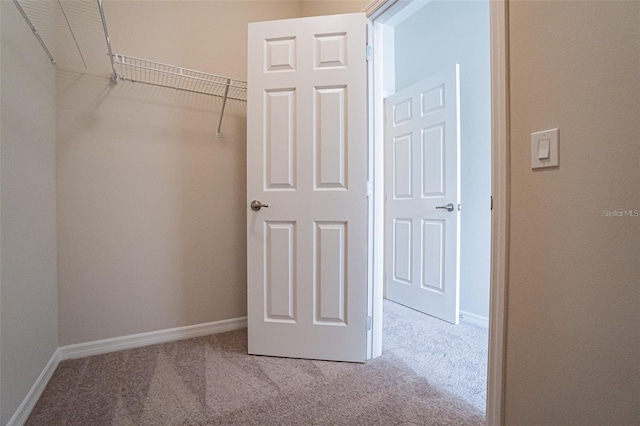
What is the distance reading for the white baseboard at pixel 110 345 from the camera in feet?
3.89

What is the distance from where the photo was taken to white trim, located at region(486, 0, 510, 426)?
0.93 m

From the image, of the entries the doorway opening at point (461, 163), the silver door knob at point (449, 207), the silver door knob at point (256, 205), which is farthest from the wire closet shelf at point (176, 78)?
the silver door knob at point (449, 207)

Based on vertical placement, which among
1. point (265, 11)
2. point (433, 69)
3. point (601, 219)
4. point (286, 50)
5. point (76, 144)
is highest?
point (265, 11)

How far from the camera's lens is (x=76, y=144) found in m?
1.62

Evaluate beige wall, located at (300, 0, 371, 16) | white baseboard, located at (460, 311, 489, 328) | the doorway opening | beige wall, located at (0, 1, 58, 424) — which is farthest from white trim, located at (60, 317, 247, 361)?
beige wall, located at (300, 0, 371, 16)

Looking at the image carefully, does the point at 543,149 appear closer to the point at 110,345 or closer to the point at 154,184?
the point at 154,184

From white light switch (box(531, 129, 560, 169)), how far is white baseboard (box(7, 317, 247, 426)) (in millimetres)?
1984

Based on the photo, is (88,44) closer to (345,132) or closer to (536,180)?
(345,132)

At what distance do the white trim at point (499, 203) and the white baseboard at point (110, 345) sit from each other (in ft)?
5.40

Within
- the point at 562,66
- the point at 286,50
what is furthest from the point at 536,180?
the point at 286,50

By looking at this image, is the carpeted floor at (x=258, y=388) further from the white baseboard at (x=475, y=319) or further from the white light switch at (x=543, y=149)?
the white light switch at (x=543, y=149)

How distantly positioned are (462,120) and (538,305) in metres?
1.95

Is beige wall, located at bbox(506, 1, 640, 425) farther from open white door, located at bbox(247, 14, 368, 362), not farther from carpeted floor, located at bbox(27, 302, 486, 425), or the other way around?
open white door, located at bbox(247, 14, 368, 362)

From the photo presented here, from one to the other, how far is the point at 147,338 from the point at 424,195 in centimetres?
232
